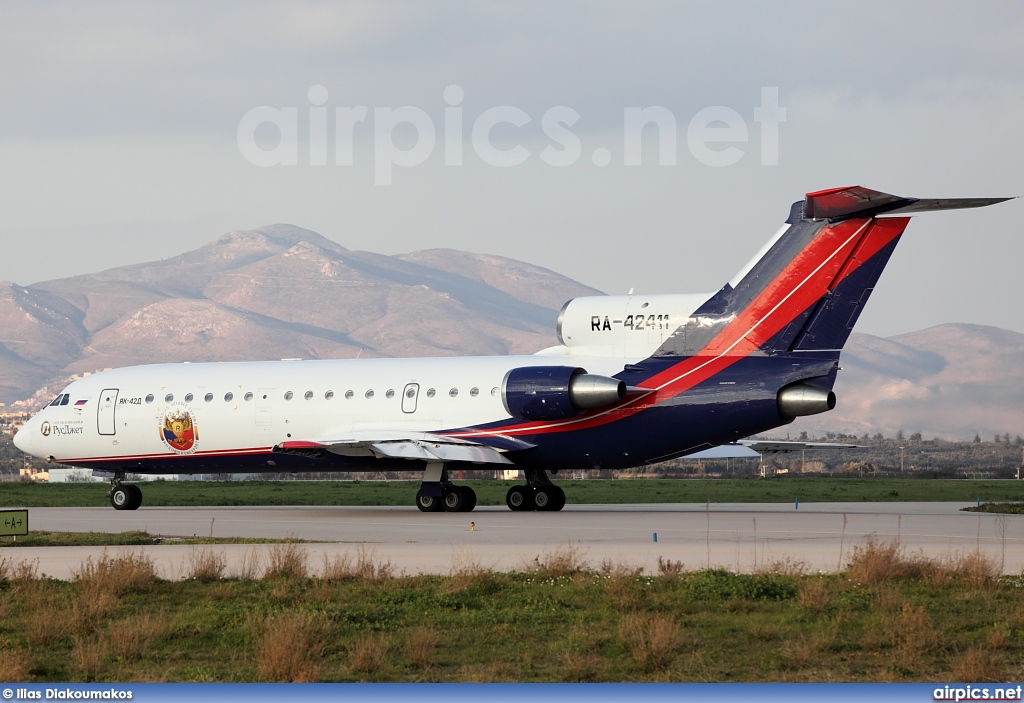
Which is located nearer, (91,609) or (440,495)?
(91,609)

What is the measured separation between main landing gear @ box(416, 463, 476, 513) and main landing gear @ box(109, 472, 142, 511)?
922 centimetres

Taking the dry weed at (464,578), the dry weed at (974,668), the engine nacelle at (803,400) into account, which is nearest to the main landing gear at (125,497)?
the engine nacelle at (803,400)

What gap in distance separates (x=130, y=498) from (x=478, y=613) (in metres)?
25.6

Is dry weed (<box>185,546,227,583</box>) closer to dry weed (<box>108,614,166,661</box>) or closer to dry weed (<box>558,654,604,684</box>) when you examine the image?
dry weed (<box>108,614,166,661</box>)

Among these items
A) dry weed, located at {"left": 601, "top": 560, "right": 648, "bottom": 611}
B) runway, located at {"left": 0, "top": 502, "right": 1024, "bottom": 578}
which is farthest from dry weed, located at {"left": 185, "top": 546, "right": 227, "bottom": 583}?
dry weed, located at {"left": 601, "top": 560, "right": 648, "bottom": 611}

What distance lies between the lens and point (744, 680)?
10.4 m

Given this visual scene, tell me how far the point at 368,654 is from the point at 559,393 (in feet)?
63.2

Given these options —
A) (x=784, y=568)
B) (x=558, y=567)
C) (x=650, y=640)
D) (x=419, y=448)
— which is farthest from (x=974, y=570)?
(x=419, y=448)

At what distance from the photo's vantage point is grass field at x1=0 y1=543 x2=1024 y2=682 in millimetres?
10727

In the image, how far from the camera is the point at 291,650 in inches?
424

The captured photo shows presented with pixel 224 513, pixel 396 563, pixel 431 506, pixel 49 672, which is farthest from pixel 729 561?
pixel 224 513

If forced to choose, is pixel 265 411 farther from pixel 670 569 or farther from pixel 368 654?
pixel 368 654

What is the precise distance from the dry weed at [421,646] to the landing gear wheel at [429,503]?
20188 mm

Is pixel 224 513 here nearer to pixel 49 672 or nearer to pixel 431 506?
pixel 431 506
